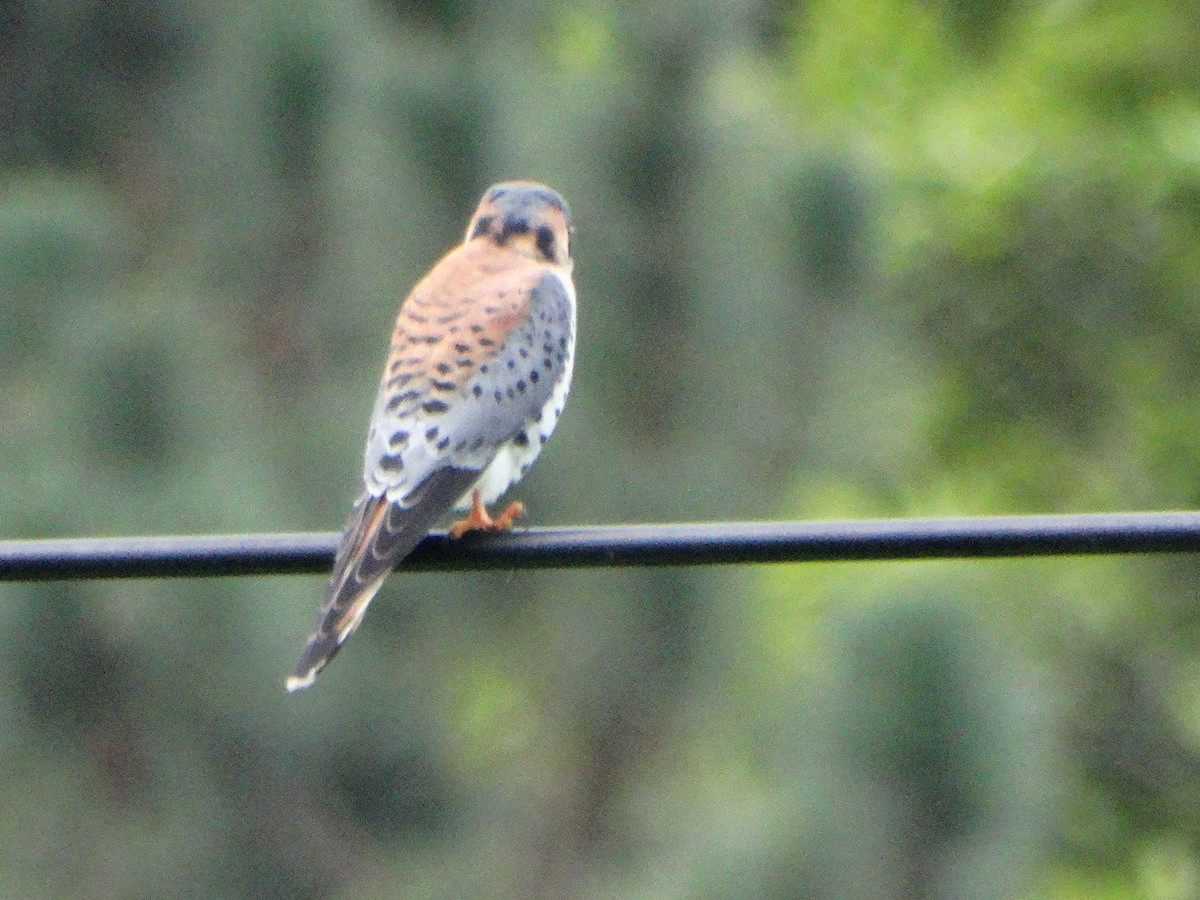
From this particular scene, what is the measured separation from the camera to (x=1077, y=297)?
902 cm

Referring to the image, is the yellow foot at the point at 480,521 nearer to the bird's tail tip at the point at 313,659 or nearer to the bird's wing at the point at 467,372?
the bird's wing at the point at 467,372

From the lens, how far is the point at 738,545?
7.87ft

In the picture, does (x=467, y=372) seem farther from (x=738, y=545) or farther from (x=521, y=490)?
(x=738, y=545)

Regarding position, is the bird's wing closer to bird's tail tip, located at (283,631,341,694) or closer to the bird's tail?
the bird's tail

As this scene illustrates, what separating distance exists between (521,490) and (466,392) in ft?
3.75

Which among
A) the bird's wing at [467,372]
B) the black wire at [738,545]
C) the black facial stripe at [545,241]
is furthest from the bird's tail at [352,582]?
the black facial stripe at [545,241]

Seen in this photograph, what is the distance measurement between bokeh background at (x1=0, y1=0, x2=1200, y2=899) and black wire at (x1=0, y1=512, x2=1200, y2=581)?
1557mm

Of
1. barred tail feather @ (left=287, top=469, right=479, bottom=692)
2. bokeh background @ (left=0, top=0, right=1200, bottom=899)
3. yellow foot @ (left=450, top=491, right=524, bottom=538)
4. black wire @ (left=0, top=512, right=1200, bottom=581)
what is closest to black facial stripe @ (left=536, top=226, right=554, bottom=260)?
bokeh background @ (left=0, top=0, right=1200, bottom=899)

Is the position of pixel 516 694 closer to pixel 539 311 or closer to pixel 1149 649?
pixel 539 311

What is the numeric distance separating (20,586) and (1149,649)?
5478 millimetres

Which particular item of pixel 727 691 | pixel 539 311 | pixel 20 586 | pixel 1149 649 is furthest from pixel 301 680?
pixel 1149 649

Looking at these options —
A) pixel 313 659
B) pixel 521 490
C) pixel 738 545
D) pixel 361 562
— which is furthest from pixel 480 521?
pixel 738 545

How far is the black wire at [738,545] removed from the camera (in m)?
2.40

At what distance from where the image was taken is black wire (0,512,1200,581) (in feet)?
7.87
